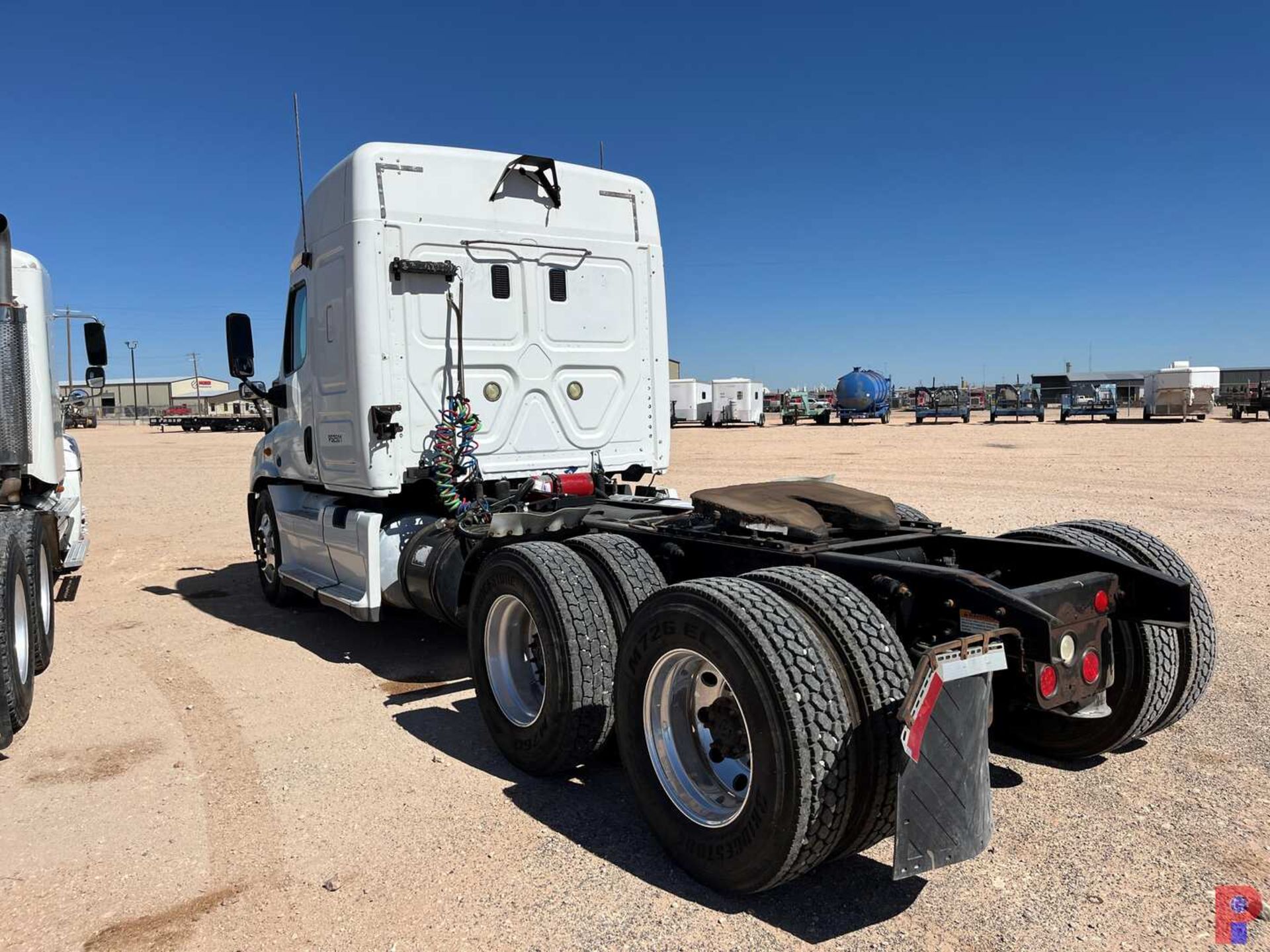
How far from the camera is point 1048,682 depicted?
2.99 m

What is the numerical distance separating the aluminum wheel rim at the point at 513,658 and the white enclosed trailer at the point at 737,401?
4598 centimetres

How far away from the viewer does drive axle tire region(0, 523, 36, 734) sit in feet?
14.5

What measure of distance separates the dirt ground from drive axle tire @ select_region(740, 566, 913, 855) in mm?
395

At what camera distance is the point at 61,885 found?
3.28 metres

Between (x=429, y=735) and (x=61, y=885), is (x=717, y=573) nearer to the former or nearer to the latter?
(x=429, y=735)

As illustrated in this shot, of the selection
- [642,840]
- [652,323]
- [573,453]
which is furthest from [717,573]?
[652,323]

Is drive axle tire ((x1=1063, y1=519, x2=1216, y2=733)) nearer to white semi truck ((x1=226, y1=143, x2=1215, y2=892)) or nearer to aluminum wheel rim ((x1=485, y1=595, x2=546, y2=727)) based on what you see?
white semi truck ((x1=226, y1=143, x2=1215, y2=892))

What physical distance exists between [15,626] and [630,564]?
3.41 meters

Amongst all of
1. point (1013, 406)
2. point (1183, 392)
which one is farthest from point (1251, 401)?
point (1013, 406)

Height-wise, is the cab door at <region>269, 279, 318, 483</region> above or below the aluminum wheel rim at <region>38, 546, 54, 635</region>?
above

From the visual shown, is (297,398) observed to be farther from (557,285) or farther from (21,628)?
(21,628)

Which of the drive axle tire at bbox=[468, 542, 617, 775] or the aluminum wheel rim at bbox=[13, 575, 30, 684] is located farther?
the aluminum wheel rim at bbox=[13, 575, 30, 684]

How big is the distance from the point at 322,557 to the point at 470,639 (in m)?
2.70

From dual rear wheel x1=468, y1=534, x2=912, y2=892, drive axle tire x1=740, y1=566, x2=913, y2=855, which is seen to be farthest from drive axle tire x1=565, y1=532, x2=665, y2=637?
drive axle tire x1=740, y1=566, x2=913, y2=855
